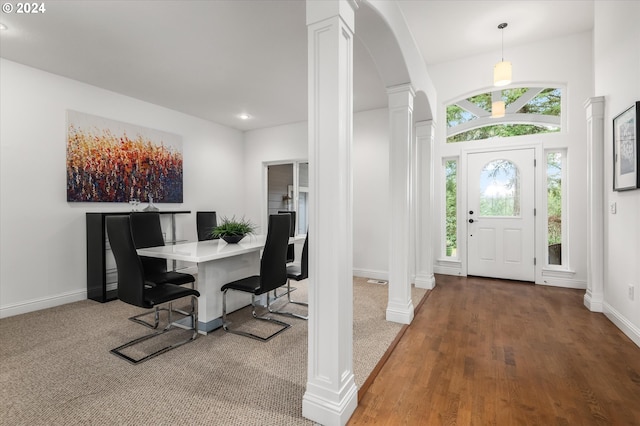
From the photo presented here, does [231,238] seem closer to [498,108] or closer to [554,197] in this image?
[498,108]

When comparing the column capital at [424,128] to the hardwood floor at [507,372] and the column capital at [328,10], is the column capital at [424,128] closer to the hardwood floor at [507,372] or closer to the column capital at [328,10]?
the hardwood floor at [507,372]

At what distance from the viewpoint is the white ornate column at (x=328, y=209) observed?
1.54 m

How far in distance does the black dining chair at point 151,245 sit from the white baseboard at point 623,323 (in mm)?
3744

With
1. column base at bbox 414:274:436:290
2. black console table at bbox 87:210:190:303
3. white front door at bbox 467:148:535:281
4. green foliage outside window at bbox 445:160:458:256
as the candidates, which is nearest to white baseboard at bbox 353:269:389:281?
column base at bbox 414:274:436:290

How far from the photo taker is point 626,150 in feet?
8.55

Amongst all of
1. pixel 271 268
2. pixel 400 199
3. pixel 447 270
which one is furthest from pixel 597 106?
pixel 271 268

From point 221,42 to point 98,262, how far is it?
279cm

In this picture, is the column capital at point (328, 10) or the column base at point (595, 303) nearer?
the column capital at point (328, 10)

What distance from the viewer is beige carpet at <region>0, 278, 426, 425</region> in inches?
64.0

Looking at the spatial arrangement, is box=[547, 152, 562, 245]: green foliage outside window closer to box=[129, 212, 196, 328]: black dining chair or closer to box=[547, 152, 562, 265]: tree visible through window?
box=[547, 152, 562, 265]: tree visible through window

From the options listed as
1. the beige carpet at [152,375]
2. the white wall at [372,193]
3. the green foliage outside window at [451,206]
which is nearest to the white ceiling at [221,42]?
the white wall at [372,193]

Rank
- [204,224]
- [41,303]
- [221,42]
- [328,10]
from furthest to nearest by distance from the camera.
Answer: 1. [204,224]
2. [41,303]
3. [221,42]
4. [328,10]

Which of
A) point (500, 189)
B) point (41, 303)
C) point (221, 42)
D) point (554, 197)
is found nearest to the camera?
point (221, 42)

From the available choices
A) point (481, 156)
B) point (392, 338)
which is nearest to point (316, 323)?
point (392, 338)
